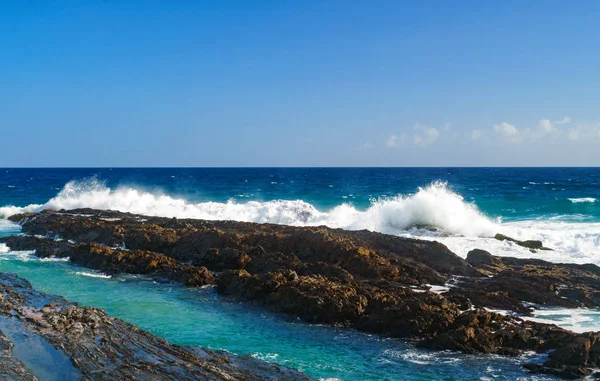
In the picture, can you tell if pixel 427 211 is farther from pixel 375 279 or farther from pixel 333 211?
pixel 375 279

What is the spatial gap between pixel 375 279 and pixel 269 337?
507 cm

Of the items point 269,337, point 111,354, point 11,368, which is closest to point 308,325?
point 269,337

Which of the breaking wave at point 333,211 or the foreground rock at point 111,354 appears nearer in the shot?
the foreground rock at point 111,354

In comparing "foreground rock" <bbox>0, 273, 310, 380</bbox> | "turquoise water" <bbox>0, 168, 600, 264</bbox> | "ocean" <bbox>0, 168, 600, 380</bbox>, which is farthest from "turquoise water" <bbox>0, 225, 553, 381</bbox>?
"turquoise water" <bbox>0, 168, 600, 264</bbox>

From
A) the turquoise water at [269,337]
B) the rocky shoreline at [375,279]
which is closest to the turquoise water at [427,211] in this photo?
the rocky shoreline at [375,279]

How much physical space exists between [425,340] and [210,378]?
15.9 ft

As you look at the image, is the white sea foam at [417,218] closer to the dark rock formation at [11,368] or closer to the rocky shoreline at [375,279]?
the rocky shoreline at [375,279]

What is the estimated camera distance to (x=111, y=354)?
8.47m

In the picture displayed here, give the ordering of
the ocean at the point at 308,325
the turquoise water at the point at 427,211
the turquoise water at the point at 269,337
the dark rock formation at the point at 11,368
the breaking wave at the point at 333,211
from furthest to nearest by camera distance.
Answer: the breaking wave at the point at 333,211, the turquoise water at the point at 427,211, the ocean at the point at 308,325, the turquoise water at the point at 269,337, the dark rock formation at the point at 11,368

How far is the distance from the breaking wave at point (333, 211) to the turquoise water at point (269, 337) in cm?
1543

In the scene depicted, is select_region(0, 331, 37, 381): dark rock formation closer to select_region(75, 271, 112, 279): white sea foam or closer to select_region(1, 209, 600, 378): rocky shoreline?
select_region(1, 209, 600, 378): rocky shoreline

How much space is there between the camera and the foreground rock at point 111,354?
25.3ft

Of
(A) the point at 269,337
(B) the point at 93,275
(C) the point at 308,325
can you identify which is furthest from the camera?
(B) the point at 93,275

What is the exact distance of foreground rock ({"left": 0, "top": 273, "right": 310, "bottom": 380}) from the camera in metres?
7.73
